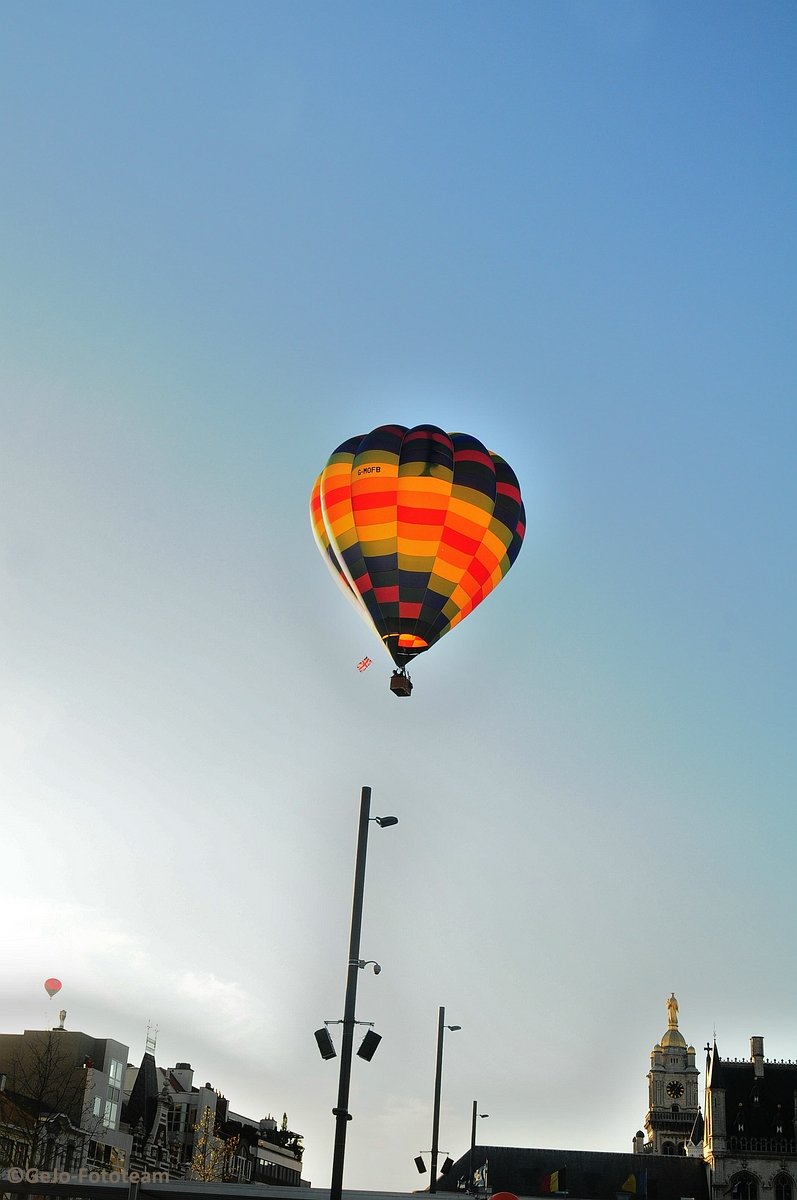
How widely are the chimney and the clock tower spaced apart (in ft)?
34.4

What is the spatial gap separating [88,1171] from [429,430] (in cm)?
5405

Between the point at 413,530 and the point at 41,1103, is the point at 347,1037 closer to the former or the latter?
the point at 413,530

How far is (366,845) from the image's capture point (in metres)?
21.6

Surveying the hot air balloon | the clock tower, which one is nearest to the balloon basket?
the hot air balloon

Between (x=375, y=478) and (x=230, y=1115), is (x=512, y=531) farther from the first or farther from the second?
(x=230, y=1115)

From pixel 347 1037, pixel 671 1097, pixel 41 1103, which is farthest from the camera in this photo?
pixel 671 1097

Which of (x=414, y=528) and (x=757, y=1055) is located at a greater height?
(x=757, y=1055)

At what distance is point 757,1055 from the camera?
125 meters

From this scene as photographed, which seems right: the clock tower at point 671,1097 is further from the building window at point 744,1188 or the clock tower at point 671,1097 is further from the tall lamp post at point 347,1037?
the tall lamp post at point 347,1037

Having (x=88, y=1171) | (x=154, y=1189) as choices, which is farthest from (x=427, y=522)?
(x=88, y=1171)

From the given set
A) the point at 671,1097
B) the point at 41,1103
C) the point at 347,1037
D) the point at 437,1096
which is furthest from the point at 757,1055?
the point at 347,1037

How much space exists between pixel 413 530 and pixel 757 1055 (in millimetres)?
105513

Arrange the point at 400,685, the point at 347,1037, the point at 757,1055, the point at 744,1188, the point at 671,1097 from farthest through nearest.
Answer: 1. the point at 671,1097
2. the point at 757,1055
3. the point at 744,1188
4. the point at 400,685
5. the point at 347,1037

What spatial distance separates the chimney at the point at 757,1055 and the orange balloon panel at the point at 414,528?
335 ft
